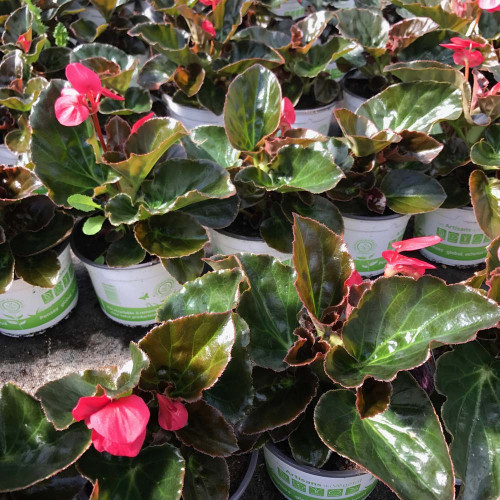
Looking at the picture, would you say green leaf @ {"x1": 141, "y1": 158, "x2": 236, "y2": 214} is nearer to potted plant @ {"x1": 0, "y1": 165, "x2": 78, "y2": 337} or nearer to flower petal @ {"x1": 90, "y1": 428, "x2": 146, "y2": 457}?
potted plant @ {"x1": 0, "y1": 165, "x2": 78, "y2": 337}

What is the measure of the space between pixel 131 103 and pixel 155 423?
1.09 m

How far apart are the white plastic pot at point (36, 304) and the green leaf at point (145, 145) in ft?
0.99

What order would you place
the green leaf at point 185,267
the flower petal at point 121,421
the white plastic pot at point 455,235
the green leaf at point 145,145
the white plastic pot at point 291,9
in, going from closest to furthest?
the flower petal at point 121,421 < the green leaf at point 145,145 < the green leaf at point 185,267 < the white plastic pot at point 455,235 < the white plastic pot at point 291,9

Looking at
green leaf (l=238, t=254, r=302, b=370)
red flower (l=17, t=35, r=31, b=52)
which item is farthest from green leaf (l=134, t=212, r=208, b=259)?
red flower (l=17, t=35, r=31, b=52)

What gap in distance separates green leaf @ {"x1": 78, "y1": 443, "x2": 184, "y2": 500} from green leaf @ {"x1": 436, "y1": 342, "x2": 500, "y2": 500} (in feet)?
1.36

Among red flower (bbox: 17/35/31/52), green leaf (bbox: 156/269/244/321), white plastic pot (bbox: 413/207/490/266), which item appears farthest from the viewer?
red flower (bbox: 17/35/31/52)

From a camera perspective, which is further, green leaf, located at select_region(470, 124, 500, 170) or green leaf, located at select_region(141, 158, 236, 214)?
green leaf, located at select_region(470, 124, 500, 170)

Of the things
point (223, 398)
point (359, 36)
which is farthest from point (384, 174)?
point (223, 398)

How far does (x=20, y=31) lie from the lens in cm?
193

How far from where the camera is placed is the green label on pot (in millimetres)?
1377

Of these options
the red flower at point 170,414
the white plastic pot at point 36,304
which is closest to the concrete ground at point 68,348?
the white plastic pot at point 36,304

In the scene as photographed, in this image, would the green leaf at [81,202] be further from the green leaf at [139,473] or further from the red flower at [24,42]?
the red flower at [24,42]

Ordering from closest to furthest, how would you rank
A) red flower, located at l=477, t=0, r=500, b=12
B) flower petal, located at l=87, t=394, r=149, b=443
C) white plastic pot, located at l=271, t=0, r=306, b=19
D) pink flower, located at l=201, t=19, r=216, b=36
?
1. flower petal, located at l=87, t=394, r=149, b=443
2. red flower, located at l=477, t=0, r=500, b=12
3. pink flower, located at l=201, t=19, r=216, b=36
4. white plastic pot, located at l=271, t=0, r=306, b=19

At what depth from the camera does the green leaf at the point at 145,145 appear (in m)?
1.18
